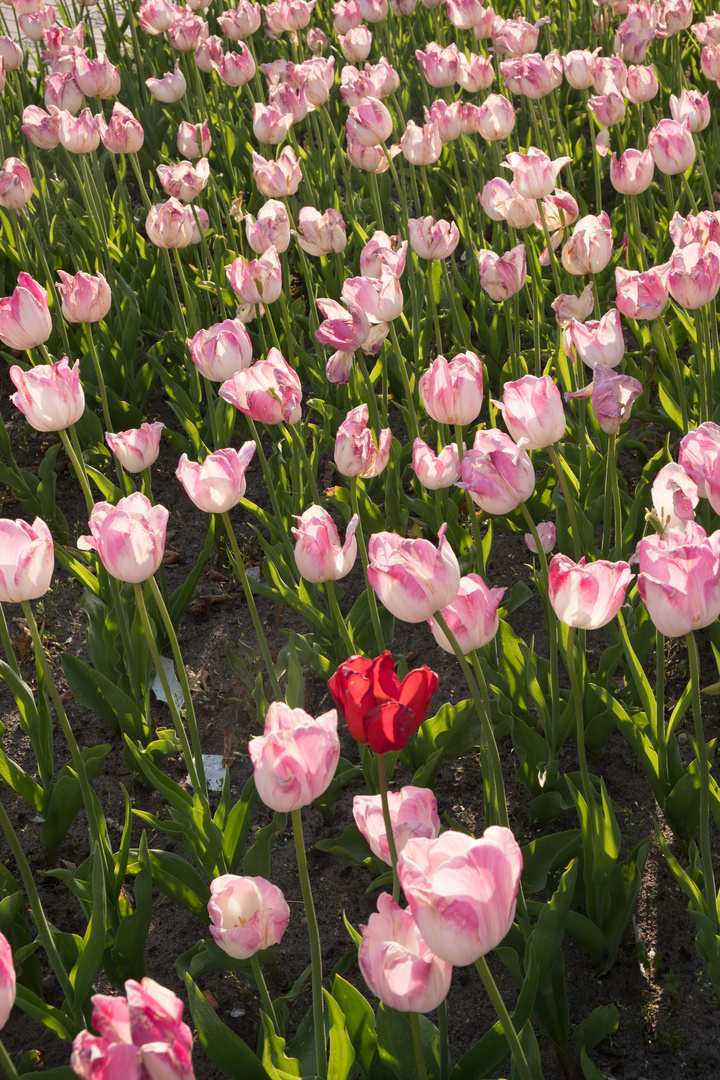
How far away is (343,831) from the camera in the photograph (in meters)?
1.88

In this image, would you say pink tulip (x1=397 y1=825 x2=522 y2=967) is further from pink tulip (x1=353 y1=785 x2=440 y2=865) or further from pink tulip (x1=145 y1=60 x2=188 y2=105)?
pink tulip (x1=145 y1=60 x2=188 y2=105)

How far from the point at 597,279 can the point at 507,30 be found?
0.86 meters

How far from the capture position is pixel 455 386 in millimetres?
1697

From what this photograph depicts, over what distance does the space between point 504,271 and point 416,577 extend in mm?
1428

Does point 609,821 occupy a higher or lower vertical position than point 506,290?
lower

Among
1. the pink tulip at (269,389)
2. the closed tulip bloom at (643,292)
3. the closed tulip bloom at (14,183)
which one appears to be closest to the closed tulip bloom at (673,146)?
the closed tulip bloom at (643,292)

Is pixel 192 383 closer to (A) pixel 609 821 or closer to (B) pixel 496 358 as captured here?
(B) pixel 496 358

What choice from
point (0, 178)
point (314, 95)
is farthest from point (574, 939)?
point (314, 95)

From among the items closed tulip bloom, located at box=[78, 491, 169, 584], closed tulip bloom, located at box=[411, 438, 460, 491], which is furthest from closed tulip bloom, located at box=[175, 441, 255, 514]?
closed tulip bloom, located at box=[411, 438, 460, 491]

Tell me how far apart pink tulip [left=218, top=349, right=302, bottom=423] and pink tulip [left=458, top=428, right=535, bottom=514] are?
18.9 inches

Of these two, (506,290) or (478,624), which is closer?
(478,624)

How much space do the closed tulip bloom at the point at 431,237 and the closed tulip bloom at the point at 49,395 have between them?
1.02 m

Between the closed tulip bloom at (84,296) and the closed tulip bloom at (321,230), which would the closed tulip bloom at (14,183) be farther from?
the closed tulip bloom at (321,230)

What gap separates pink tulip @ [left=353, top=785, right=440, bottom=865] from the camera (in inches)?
42.3
